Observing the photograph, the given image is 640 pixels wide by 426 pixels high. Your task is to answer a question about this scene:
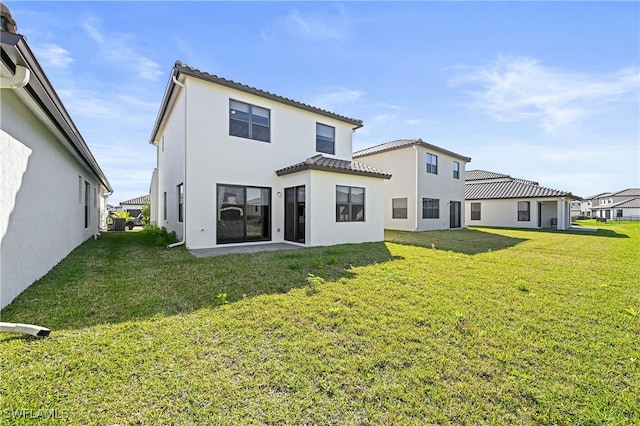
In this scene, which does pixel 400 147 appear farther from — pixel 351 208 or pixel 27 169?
pixel 27 169

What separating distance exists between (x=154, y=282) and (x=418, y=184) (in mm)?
16181

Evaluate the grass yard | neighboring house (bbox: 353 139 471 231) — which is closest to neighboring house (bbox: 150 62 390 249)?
the grass yard

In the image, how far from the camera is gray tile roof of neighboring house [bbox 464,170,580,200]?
23.1m

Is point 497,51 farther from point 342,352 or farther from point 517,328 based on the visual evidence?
point 342,352

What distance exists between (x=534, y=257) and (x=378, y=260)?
16.5ft

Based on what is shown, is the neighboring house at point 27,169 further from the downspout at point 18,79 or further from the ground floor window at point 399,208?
the ground floor window at point 399,208

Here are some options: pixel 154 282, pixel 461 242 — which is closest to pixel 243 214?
pixel 154 282

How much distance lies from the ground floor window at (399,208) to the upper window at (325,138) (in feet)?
26.3

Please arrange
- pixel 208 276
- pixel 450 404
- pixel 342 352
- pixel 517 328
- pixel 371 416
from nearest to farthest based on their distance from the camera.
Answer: pixel 371 416 → pixel 450 404 → pixel 342 352 → pixel 517 328 → pixel 208 276

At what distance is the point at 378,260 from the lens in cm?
780

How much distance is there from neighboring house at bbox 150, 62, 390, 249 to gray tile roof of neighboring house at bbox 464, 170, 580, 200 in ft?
60.2

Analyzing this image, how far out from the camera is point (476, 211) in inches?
1041

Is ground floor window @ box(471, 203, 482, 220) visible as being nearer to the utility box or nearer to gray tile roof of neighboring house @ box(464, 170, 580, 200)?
gray tile roof of neighboring house @ box(464, 170, 580, 200)

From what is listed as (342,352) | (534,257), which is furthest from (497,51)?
(342,352)
